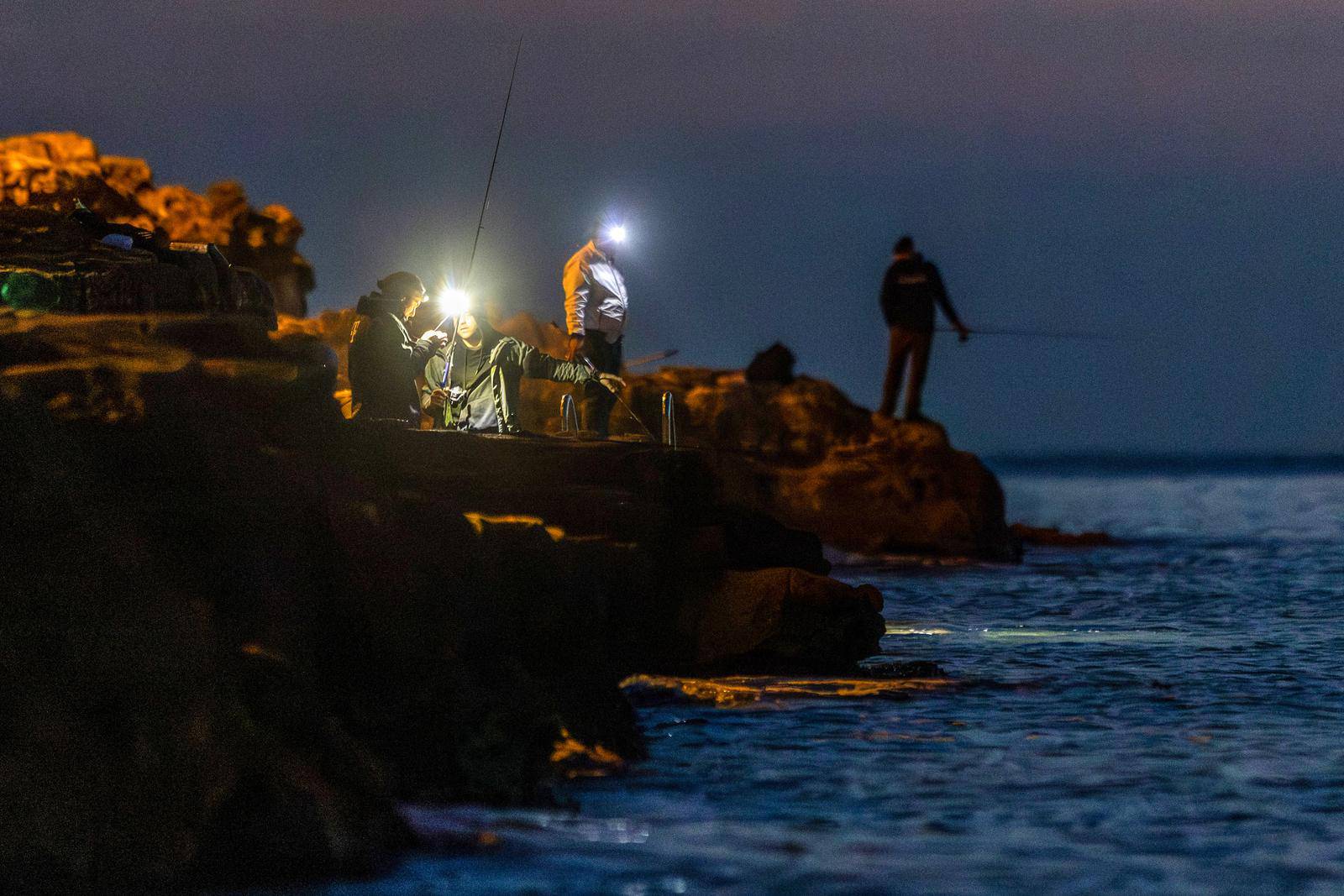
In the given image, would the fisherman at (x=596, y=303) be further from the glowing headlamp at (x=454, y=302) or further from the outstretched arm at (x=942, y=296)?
the outstretched arm at (x=942, y=296)

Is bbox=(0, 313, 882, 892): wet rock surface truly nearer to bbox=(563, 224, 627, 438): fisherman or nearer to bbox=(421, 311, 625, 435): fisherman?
bbox=(421, 311, 625, 435): fisherman

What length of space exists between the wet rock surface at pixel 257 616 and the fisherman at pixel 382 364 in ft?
2.64

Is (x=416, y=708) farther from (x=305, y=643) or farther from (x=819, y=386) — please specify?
(x=819, y=386)

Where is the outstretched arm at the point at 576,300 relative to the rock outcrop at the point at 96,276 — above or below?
above

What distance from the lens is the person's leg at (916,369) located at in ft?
72.2

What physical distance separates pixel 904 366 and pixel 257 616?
16.3 meters

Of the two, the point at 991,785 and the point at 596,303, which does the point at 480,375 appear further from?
the point at 991,785

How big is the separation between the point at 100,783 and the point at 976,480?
17.4m

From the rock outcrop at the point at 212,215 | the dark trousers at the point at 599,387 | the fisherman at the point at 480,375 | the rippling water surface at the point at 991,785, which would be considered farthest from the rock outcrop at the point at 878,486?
the fisherman at the point at 480,375

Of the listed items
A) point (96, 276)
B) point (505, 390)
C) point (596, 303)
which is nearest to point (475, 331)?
point (505, 390)

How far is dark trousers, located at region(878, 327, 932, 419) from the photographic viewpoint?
72.2 feet

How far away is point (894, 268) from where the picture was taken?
21828mm

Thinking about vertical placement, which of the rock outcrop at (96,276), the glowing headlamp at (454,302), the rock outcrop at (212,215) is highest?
the rock outcrop at (212,215)

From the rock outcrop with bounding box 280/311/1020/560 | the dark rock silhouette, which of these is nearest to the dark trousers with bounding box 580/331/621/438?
the rock outcrop with bounding box 280/311/1020/560
